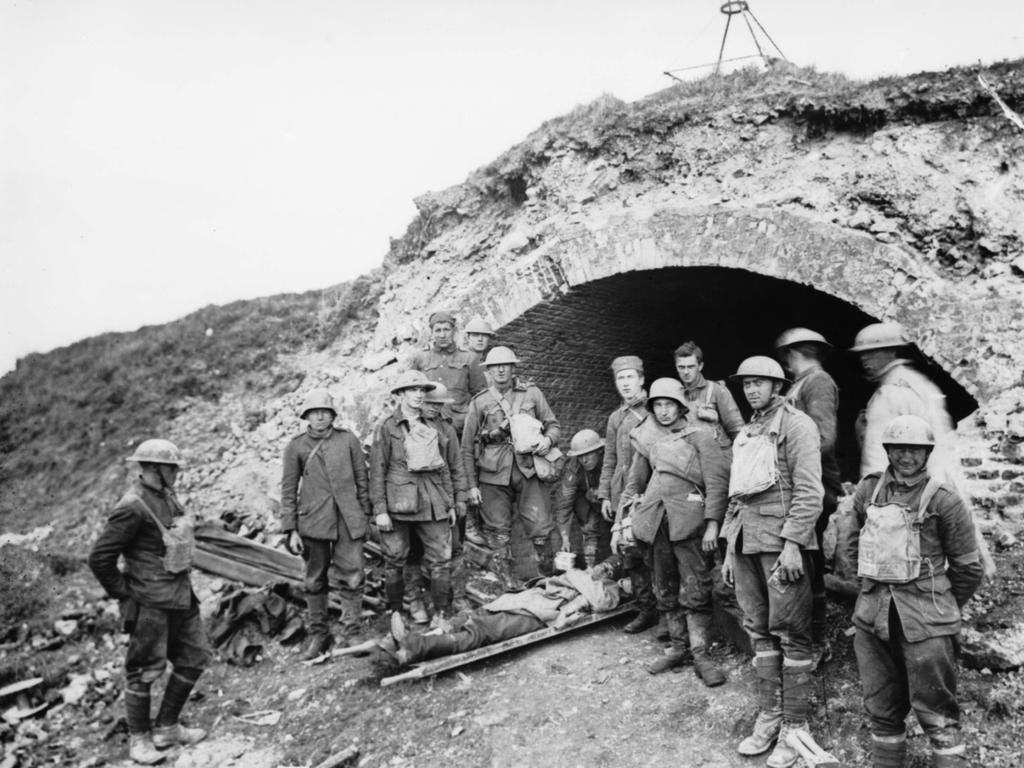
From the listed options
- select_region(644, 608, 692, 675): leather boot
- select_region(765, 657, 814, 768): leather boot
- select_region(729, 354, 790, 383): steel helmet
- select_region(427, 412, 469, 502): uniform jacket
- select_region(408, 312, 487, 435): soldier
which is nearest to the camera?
select_region(765, 657, 814, 768): leather boot

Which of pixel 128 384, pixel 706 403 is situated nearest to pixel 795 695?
pixel 706 403

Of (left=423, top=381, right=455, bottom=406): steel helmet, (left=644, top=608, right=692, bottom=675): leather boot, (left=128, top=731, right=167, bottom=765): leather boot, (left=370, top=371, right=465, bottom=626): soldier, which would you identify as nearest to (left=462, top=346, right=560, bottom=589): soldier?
(left=423, top=381, right=455, bottom=406): steel helmet

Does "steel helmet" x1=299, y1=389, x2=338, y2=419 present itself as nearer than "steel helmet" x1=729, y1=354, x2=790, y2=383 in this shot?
No

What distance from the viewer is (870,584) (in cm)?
338

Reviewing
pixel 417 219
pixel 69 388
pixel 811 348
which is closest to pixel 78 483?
pixel 69 388

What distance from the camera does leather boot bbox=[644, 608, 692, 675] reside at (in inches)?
189

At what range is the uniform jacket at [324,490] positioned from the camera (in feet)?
18.6

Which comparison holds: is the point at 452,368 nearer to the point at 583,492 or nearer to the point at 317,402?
the point at 317,402

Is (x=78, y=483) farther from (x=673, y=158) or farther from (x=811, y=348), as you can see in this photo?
(x=811, y=348)

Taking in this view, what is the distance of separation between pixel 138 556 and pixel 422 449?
204cm

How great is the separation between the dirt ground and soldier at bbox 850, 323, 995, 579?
0.67m

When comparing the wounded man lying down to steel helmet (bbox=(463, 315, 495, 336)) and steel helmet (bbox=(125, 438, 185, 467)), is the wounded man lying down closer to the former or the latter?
steel helmet (bbox=(125, 438, 185, 467))

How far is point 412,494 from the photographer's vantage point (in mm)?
5680

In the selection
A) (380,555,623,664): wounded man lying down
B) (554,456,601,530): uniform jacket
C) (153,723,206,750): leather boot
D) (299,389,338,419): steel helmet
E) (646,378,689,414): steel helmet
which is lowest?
(153,723,206,750): leather boot
